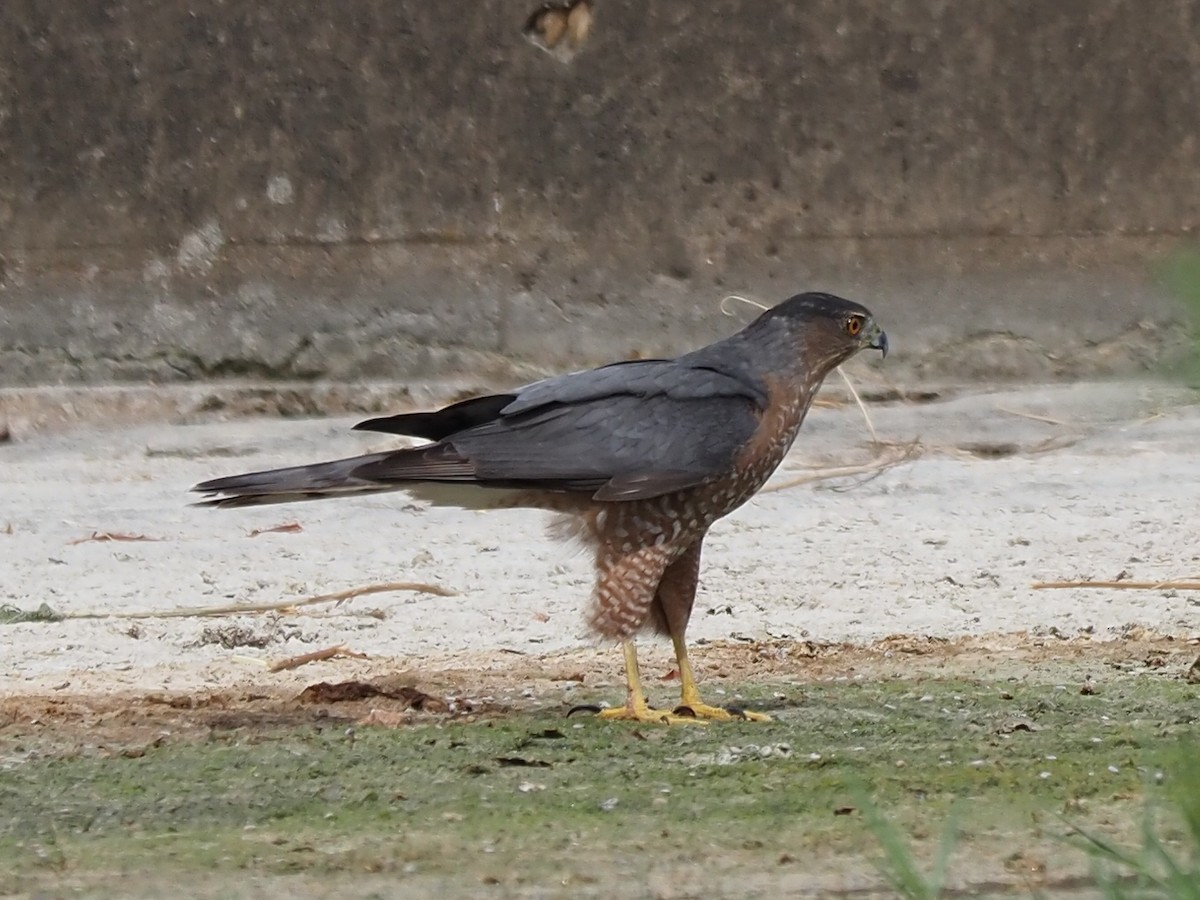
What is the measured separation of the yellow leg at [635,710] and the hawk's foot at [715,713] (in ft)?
0.07

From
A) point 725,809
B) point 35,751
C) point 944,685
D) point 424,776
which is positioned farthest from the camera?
point 944,685

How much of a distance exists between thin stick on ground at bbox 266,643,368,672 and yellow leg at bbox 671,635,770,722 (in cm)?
84

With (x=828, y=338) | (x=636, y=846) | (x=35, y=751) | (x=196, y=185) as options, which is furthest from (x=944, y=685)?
(x=196, y=185)

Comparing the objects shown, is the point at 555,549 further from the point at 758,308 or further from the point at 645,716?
the point at 758,308

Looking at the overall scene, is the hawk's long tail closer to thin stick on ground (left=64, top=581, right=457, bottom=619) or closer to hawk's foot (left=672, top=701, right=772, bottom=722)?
hawk's foot (left=672, top=701, right=772, bottom=722)

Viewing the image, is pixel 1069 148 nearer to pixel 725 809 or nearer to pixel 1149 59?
pixel 1149 59

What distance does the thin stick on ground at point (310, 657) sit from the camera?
438 cm

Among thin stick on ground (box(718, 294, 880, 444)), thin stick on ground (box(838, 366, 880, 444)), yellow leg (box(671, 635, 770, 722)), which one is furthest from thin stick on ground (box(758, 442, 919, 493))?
yellow leg (box(671, 635, 770, 722))

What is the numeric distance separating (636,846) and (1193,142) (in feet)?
18.0

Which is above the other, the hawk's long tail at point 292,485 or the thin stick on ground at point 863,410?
the hawk's long tail at point 292,485

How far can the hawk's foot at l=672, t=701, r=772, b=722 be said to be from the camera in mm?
3686

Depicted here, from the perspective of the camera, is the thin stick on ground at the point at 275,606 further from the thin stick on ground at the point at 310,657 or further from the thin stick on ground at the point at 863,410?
the thin stick on ground at the point at 863,410

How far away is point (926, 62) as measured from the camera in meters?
7.14

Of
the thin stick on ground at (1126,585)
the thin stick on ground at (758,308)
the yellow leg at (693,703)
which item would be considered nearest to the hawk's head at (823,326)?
the yellow leg at (693,703)
